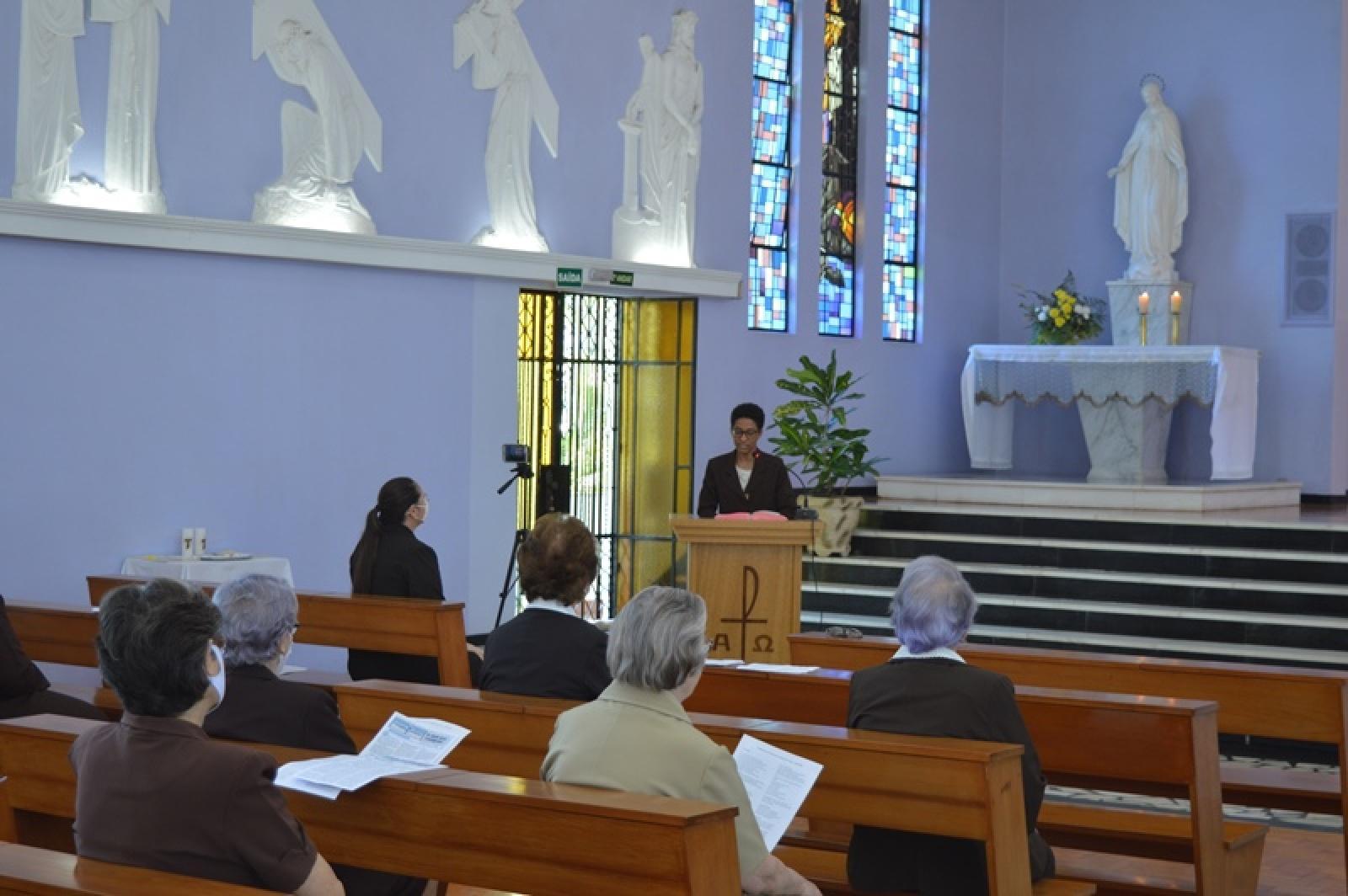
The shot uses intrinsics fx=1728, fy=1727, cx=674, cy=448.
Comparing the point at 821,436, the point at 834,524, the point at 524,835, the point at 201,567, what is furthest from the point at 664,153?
the point at 524,835

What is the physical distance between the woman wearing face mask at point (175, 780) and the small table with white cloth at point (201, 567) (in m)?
5.43

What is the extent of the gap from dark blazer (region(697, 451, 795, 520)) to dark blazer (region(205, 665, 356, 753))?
493 cm

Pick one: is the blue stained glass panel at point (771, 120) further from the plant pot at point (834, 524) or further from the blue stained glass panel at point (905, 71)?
the plant pot at point (834, 524)

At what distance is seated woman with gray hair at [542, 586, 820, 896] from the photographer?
3.15 m

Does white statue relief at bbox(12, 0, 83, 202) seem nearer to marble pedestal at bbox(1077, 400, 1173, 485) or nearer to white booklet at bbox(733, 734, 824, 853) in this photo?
white booklet at bbox(733, 734, 824, 853)

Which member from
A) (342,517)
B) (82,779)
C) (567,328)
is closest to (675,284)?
(567,328)

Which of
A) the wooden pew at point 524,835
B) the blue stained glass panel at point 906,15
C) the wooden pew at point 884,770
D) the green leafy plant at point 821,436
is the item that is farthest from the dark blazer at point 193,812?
the blue stained glass panel at point 906,15

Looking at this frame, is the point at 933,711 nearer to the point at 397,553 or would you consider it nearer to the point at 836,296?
the point at 397,553

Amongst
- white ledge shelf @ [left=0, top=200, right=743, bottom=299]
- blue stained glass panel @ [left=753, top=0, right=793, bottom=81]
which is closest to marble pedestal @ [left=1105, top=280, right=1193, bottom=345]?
blue stained glass panel @ [left=753, top=0, right=793, bottom=81]

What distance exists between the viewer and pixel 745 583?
298 inches

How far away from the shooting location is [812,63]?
13.5 meters

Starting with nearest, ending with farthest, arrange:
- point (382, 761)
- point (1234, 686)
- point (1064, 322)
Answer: point (382, 761) → point (1234, 686) → point (1064, 322)

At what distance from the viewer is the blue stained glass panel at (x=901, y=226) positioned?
575 inches

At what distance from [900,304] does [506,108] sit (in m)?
4.99
